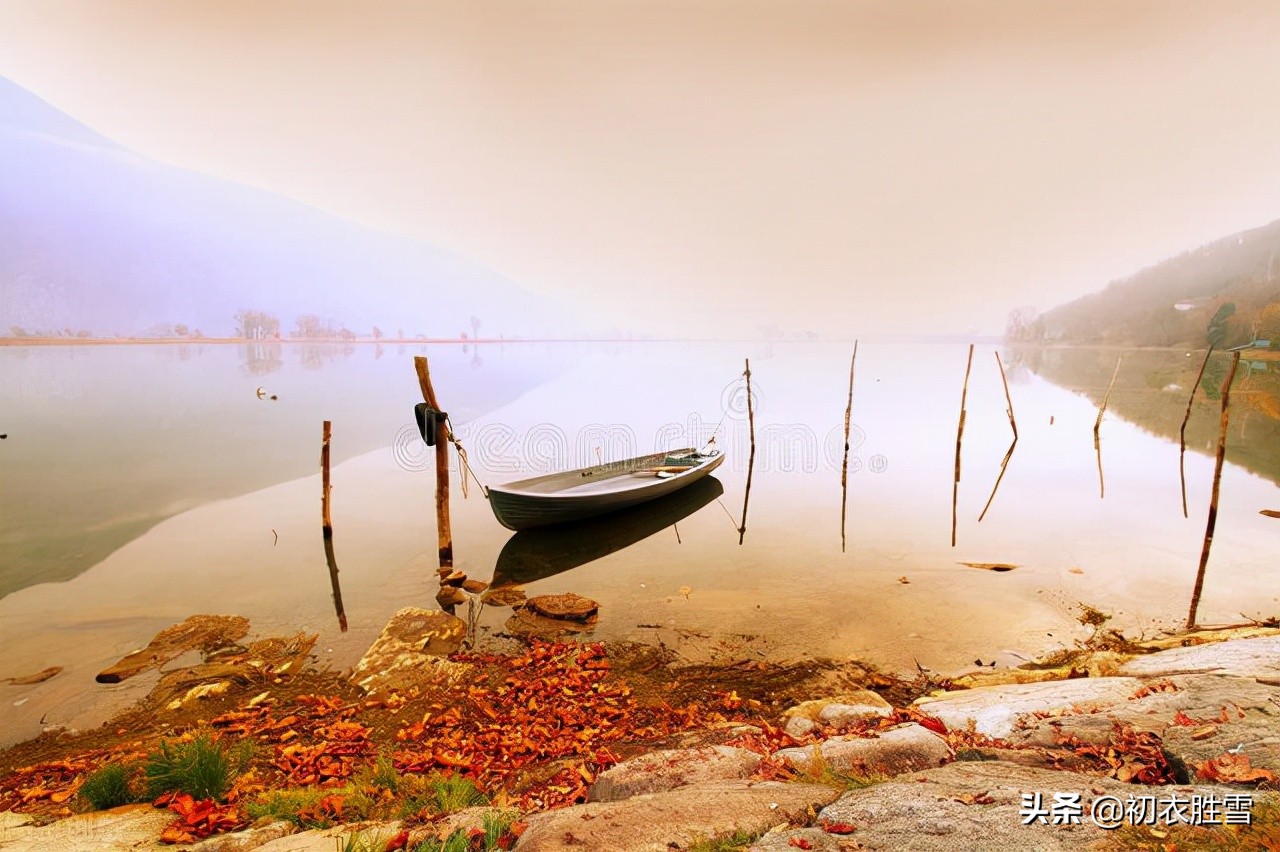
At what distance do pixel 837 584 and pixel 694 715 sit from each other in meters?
6.42

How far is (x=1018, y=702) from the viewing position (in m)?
5.86

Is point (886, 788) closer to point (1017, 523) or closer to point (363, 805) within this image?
point (363, 805)

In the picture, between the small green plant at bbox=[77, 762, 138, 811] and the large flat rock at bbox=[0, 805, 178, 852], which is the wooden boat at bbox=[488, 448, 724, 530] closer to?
the small green plant at bbox=[77, 762, 138, 811]

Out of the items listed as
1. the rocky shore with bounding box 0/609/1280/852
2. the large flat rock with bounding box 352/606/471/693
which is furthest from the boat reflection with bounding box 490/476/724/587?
the rocky shore with bounding box 0/609/1280/852

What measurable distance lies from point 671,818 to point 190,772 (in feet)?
15.6

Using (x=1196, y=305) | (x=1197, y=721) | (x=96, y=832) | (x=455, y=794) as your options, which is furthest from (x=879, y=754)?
(x=1196, y=305)

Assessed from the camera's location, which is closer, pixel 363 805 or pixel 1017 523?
pixel 363 805

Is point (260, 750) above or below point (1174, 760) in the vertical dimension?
below

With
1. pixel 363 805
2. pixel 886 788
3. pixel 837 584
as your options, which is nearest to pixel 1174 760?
pixel 886 788

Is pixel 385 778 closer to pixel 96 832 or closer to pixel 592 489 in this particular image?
pixel 96 832

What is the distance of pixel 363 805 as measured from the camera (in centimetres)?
454

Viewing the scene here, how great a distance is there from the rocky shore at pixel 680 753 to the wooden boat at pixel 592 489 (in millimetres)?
4820

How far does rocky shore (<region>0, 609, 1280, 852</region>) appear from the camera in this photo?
135 inches

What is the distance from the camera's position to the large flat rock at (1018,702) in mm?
5367
